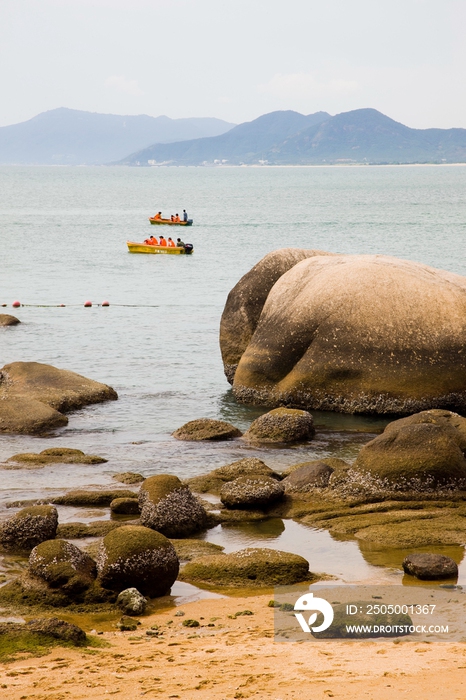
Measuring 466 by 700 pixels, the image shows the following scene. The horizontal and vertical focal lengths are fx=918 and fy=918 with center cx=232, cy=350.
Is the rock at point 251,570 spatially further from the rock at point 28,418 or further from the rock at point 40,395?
the rock at point 40,395

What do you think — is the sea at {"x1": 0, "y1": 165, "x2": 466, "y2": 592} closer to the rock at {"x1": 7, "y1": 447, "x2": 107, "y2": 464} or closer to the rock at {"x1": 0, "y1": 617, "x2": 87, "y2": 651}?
the rock at {"x1": 7, "y1": 447, "x2": 107, "y2": 464}

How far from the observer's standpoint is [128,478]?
14.7 m

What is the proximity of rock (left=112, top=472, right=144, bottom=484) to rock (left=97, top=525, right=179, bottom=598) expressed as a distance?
4029 mm

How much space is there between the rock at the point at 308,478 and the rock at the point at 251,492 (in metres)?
0.47

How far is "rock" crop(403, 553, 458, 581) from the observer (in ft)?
35.0

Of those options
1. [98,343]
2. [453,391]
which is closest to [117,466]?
[453,391]

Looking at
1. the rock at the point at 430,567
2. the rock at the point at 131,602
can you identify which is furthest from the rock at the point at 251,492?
the rock at the point at 131,602

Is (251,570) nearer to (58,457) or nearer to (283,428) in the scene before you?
(58,457)

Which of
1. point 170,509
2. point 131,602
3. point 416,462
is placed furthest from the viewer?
point 416,462

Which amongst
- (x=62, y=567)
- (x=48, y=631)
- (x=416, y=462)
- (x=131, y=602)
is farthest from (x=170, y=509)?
(x=416, y=462)

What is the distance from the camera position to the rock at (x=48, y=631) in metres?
8.88

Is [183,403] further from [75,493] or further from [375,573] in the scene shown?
[375,573]

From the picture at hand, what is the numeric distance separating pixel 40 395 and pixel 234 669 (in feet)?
40.6

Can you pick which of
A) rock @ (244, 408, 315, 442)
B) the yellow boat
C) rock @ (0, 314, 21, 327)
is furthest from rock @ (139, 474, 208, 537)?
the yellow boat
